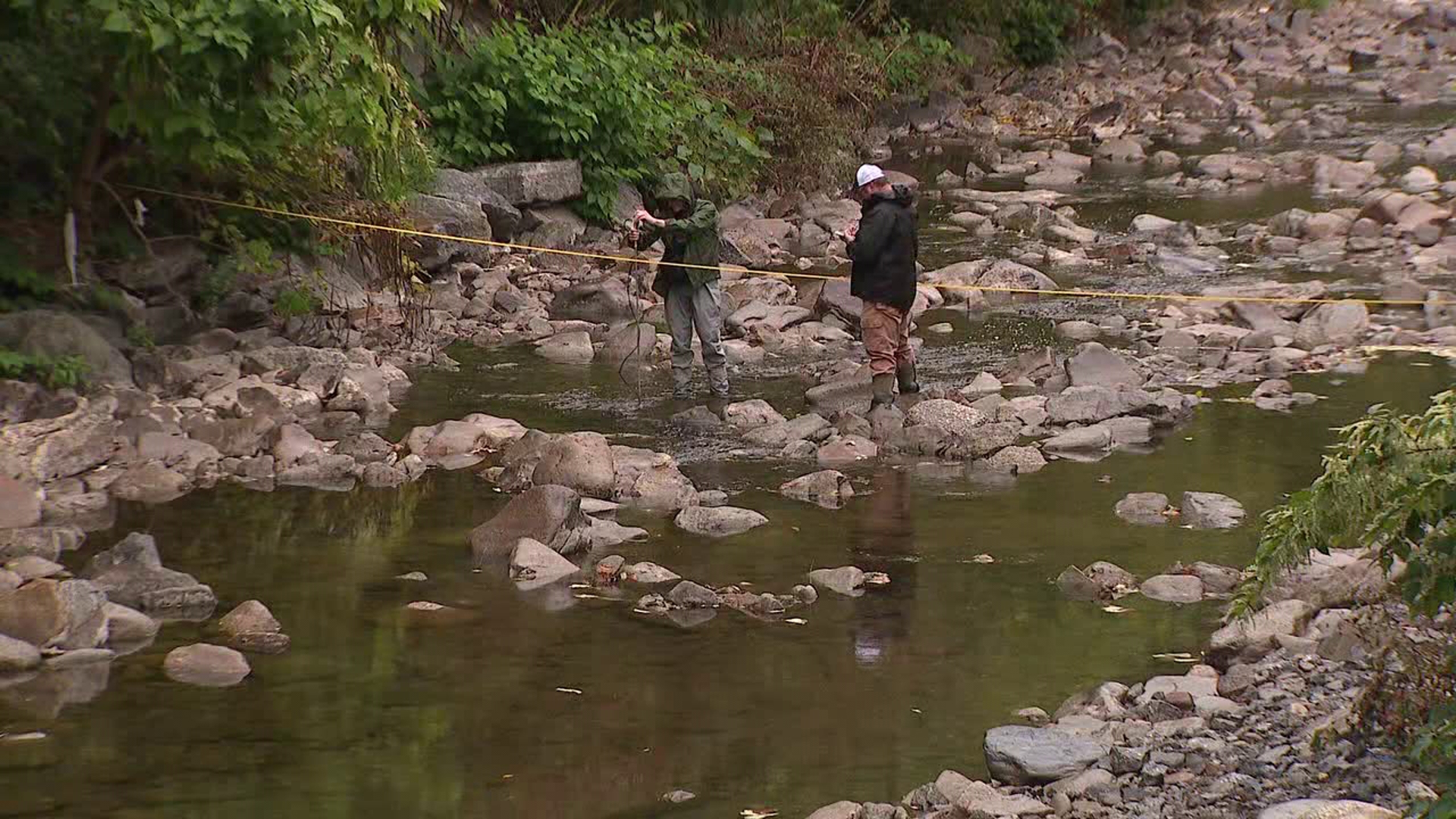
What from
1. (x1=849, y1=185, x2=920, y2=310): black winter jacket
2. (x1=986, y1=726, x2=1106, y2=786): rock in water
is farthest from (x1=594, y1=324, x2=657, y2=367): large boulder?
(x1=986, y1=726, x2=1106, y2=786): rock in water

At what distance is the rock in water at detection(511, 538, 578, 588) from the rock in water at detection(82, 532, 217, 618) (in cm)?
144

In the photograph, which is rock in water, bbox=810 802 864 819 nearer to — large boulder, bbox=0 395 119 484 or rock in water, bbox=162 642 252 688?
rock in water, bbox=162 642 252 688

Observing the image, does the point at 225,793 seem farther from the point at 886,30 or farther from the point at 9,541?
the point at 886,30

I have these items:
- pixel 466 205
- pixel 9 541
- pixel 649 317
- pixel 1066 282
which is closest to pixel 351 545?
pixel 9 541

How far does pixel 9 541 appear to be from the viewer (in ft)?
29.2

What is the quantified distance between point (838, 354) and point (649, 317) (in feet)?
6.39

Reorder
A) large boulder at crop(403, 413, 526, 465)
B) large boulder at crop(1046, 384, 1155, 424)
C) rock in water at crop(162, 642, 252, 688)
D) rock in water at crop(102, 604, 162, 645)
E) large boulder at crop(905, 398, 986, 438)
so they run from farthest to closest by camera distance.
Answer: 1. large boulder at crop(1046, 384, 1155, 424)
2. large boulder at crop(905, 398, 986, 438)
3. large boulder at crop(403, 413, 526, 465)
4. rock in water at crop(102, 604, 162, 645)
5. rock in water at crop(162, 642, 252, 688)

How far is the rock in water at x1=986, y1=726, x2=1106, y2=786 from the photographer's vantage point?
603 cm

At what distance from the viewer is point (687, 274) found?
12648 millimetres

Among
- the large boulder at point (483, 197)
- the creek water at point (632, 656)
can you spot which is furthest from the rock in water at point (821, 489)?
the large boulder at point (483, 197)

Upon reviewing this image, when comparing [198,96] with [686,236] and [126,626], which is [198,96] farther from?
[126,626]

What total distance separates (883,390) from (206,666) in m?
5.76

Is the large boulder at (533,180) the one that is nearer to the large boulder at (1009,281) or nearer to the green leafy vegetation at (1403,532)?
the large boulder at (1009,281)

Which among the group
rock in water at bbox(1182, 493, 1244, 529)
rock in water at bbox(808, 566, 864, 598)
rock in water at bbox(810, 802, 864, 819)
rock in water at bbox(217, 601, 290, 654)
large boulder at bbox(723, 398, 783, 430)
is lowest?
rock in water at bbox(810, 802, 864, 819)
